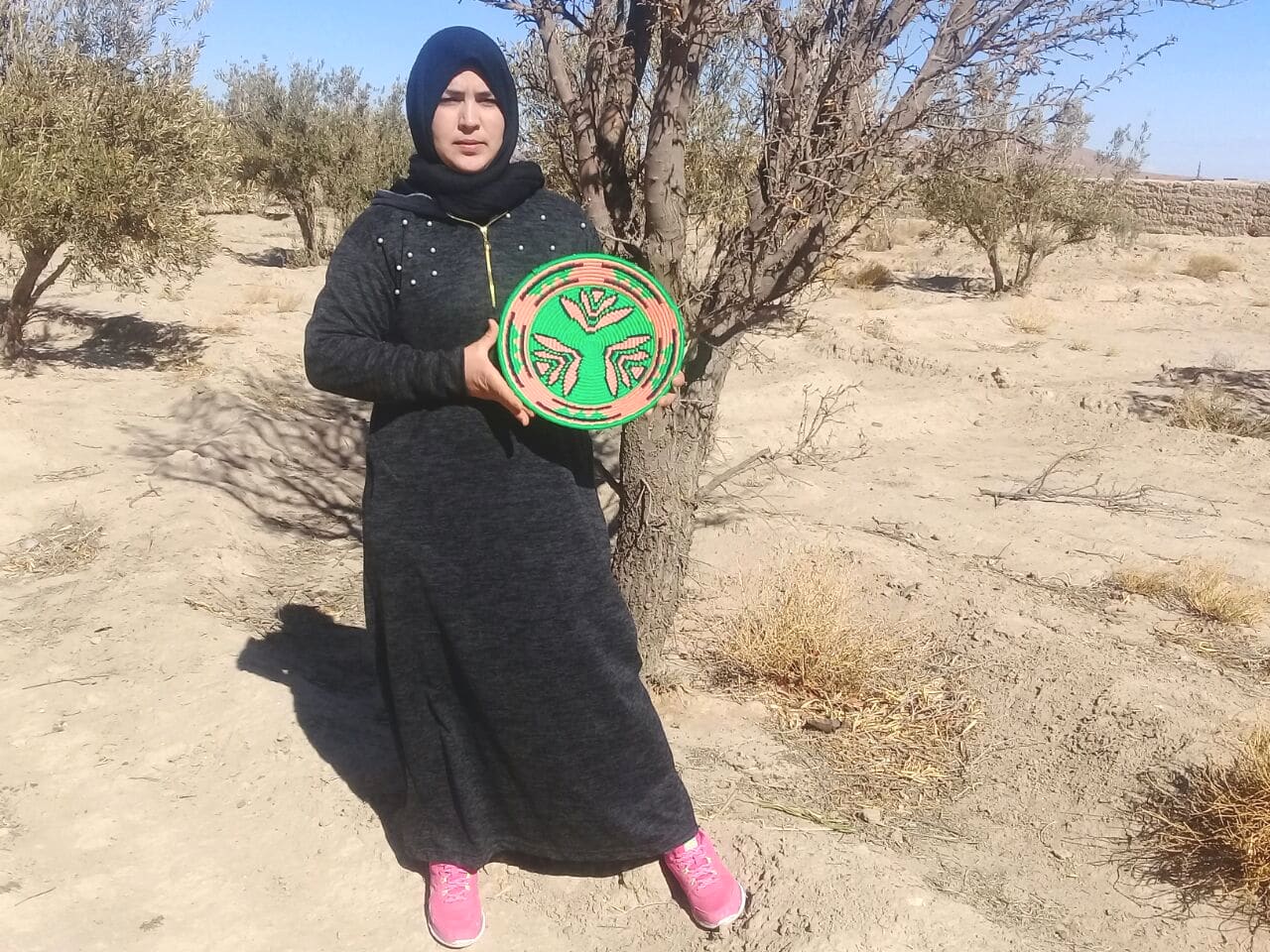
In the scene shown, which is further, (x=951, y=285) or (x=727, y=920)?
(x=951, y=285)

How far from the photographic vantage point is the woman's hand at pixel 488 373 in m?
1.78

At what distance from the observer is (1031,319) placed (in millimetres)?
12031

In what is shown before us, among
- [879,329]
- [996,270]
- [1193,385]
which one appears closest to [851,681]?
[1193,385]

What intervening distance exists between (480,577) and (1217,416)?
7533 mm

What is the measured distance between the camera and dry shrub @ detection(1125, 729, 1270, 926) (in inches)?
99.4

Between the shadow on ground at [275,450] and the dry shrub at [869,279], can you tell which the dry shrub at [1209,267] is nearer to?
the dry shrub at [869,279]

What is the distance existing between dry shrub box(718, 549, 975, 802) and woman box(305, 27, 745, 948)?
986 mm

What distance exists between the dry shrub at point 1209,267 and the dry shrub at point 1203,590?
43.4ft

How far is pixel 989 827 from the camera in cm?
289

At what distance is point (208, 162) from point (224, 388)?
1.92 metres

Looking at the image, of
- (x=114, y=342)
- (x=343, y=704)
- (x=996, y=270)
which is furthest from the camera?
(x=996, y=270)

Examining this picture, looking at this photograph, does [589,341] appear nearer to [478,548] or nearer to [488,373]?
[488,373]

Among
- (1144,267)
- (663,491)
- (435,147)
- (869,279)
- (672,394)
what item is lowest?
(869,279)

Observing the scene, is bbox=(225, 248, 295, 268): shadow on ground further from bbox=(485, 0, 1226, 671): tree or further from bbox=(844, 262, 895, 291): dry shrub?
bbox=(485, 0, 1226, 671): tree
